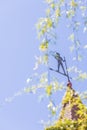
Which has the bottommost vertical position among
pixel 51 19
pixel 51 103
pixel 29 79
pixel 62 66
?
pixel 51 103

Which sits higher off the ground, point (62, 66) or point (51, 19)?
point (62, 66)

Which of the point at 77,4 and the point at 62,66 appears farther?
the point at 62,66

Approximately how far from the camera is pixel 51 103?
5.14m

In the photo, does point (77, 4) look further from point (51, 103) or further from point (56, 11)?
point (51, 103)

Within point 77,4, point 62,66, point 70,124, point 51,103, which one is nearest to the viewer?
point 51,103

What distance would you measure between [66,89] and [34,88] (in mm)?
388

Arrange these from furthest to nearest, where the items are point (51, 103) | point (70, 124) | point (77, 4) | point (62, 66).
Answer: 1. point (62, 66)
2. point (70, 124)
3. point (77, 4)
4. point (51, 103)

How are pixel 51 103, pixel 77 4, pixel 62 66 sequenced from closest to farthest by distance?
pixel 51 103 → pixel 77 4 → pixel 62 66

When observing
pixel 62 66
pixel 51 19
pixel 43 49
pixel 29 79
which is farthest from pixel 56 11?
pixel 62 66

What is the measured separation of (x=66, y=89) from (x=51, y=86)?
8.9 inches

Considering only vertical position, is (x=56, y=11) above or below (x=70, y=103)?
above

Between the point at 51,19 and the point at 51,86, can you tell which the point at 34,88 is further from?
the point at 51,19

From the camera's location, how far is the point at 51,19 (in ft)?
17.8

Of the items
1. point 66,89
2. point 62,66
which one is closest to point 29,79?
point 66,89
